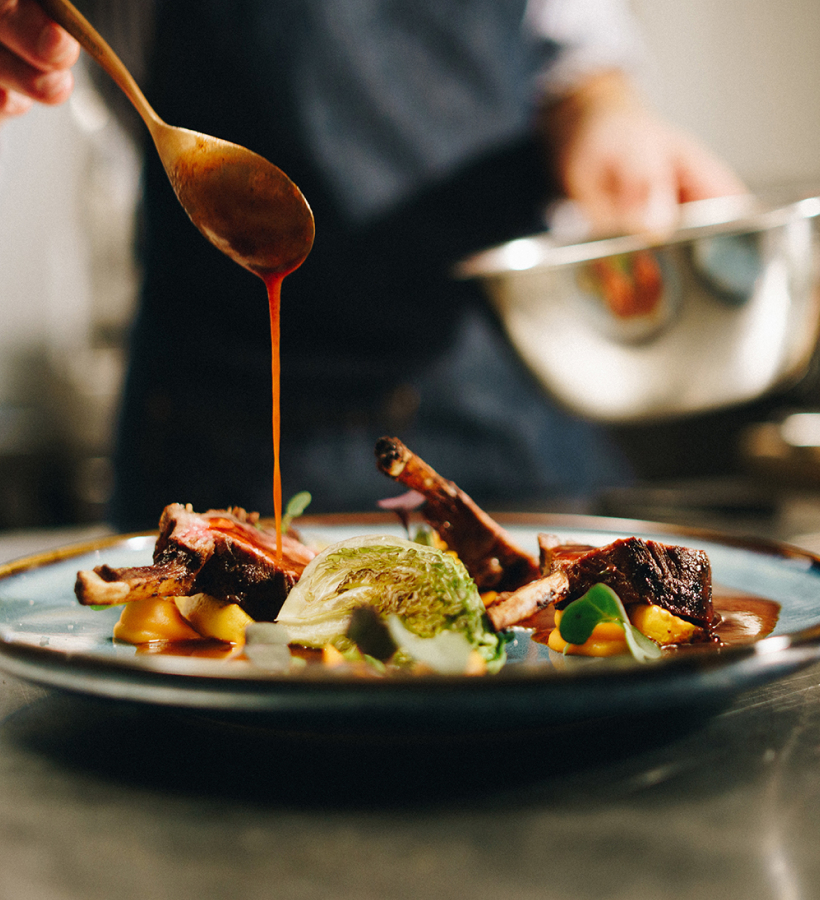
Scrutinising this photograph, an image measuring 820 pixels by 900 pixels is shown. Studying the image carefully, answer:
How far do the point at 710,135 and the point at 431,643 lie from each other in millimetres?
5135

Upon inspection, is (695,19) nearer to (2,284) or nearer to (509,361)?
(509,361)

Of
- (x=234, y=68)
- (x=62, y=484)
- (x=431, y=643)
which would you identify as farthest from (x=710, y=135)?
(x=431, y=643)

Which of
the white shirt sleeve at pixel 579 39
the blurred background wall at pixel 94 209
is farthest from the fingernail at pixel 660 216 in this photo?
the blurred background wall at pixel 94 209

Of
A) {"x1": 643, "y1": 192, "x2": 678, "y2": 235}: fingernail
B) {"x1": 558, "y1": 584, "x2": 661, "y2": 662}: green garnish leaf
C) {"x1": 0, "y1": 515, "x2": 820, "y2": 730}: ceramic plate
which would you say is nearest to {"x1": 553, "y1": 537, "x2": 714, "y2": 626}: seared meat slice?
{"x1": 558, "y1": 584, "x2": 661, "y2": 662}: green garnish leaf

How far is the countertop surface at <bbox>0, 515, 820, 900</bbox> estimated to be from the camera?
1.77ft

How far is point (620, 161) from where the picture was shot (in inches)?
87.4

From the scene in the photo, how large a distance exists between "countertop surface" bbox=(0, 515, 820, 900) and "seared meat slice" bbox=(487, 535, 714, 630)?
7.0 inches

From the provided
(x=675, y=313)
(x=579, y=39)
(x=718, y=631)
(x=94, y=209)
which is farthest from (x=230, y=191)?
(x=94, y=209)

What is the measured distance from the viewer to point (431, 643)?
2.42ft

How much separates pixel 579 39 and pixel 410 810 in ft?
8.09

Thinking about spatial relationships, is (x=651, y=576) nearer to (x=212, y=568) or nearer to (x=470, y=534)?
(x=470, y=534)

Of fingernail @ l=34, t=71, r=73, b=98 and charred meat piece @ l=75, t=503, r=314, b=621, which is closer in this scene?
charred meat piece @ l=75, t=503, r=314, b=621

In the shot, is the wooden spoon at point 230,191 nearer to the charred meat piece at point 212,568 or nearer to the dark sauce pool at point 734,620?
the charred meat piece at point 212,568

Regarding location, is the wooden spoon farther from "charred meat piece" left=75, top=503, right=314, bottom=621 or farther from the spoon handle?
"charred meat piece" left=75, top=503, right=314, bottom=621
